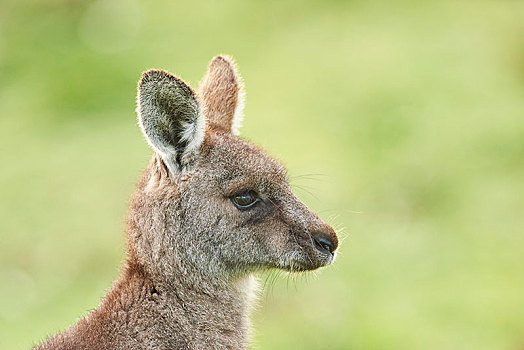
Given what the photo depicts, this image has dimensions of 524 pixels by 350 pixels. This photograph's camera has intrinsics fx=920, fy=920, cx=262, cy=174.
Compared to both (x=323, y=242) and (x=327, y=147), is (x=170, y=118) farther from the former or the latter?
(x=327, y=147)

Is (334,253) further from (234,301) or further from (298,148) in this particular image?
(298,148)

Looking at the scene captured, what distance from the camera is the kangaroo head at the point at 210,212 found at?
5.45 m

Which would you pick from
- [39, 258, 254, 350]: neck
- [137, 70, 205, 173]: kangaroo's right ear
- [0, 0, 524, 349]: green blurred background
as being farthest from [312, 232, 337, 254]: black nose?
[0, 0, 524, 349]: green blurred background

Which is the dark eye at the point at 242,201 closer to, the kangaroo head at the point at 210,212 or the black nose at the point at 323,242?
the kangaroo head at the point at 210,212

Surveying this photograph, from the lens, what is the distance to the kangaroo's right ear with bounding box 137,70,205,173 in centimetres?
527

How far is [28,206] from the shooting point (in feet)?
43.2

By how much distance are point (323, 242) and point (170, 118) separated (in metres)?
1.18

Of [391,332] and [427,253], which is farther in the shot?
[427,253]

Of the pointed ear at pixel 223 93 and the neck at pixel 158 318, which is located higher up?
the pointed ear at pixel 223 93

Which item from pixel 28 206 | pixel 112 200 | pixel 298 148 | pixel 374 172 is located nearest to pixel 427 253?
pixel 374 172

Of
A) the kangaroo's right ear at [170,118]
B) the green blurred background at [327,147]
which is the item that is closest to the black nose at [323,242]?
the kangaroo's right ear at [170,118]

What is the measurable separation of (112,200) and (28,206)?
127cm

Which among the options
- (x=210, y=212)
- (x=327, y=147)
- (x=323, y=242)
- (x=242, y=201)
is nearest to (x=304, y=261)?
(x=323, y=242)

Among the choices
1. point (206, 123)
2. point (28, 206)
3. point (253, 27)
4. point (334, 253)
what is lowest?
point (28, 206)
